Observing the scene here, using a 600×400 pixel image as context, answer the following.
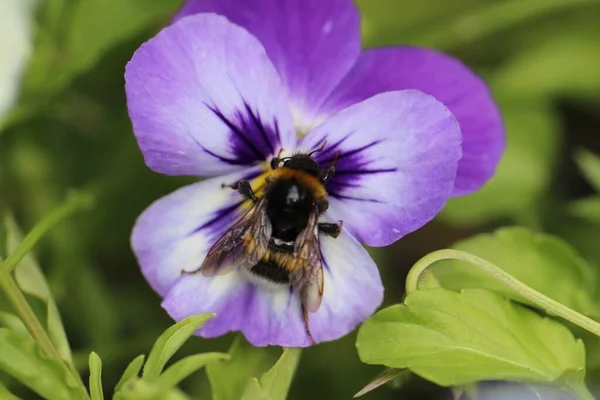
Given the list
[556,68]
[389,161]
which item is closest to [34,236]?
[389,161]

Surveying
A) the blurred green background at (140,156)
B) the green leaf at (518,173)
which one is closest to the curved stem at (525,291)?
the blurred green background at (140,156)

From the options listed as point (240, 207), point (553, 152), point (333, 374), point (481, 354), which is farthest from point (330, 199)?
point (553, 152)

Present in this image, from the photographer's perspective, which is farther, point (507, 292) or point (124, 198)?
point (124, 198)

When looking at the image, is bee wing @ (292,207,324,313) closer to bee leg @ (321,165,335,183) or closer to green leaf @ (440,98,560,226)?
bee leg @ (321,165,335,183)

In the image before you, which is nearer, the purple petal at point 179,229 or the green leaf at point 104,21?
the purple petal at point 179,229

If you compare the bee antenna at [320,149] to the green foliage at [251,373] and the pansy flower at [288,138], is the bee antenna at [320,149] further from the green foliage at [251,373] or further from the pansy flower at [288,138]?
the green foliage at [251,373]

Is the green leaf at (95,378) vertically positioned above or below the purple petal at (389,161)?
below

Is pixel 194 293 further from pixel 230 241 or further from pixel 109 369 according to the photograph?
pixel 109 369
